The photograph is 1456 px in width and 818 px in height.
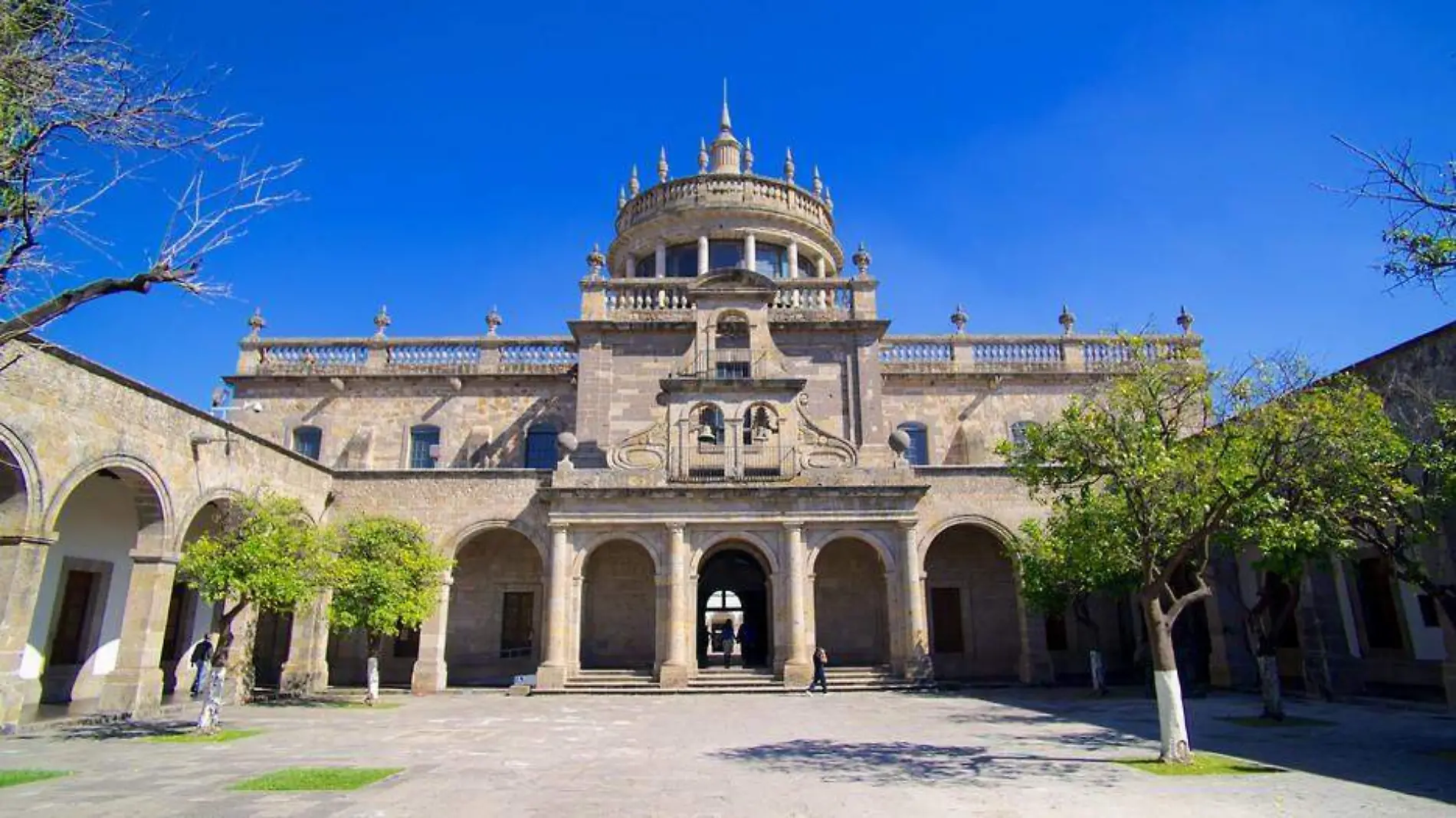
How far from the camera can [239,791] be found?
9.47 metres

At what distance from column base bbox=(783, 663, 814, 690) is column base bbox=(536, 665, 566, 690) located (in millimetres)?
5793

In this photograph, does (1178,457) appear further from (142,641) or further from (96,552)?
(96,552)

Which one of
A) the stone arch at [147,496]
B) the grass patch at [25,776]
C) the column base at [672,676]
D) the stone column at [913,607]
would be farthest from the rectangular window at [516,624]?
the grass patch at [25,776]

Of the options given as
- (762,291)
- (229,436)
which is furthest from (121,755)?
(762,291)

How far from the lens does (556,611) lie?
22.5m

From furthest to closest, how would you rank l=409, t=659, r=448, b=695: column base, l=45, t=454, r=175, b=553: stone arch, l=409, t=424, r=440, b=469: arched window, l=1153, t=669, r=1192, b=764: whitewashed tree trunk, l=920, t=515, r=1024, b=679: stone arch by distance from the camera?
1. l=409, t=424, r=440, b=469: arched window
2. l=920, t=515, r=1024, b=679: stone arch
3. l=409, t=659, r=448, b=695: column base
4. l=45, t=454, r=175, b=553: stone arch
5. l=1153, t=669, r=1192, b=764: whitewashed tree trunk

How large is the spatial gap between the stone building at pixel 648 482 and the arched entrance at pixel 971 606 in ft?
0.24

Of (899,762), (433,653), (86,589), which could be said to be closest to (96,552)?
(86,589)

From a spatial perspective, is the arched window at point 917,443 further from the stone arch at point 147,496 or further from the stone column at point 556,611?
the stone arch at point 147,496

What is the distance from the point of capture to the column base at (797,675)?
21.6 metres

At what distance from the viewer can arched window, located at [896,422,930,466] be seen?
2888 cm

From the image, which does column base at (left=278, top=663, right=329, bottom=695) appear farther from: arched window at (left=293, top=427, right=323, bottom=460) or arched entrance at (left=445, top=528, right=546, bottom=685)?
arched window at (left=293, top=427, right=323, bottom=460)

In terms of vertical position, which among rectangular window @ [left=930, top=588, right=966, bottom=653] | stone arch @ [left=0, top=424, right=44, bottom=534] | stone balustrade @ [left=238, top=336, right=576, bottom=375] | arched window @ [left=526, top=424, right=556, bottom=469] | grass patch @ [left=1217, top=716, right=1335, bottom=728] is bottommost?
grass patch @ [left=1217, top=716, right=1335, bottom=728]

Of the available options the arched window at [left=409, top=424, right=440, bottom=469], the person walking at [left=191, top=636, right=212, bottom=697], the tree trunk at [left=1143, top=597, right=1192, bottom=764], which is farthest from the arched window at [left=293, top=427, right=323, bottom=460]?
the tree trunk at [left=1143, top=597, right=1192, bottom=764]
